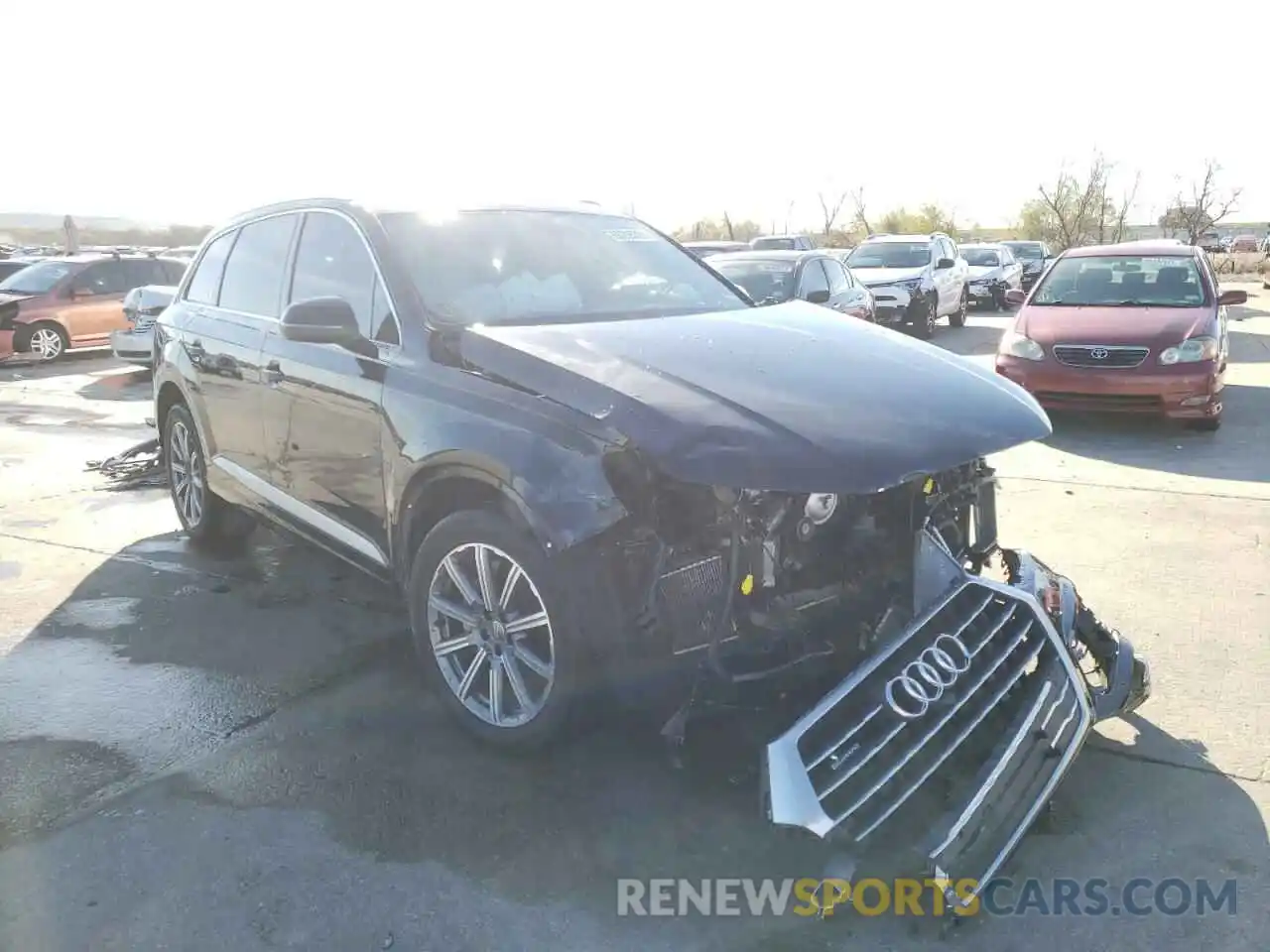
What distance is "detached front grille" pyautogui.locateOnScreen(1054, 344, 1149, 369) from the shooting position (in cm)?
870

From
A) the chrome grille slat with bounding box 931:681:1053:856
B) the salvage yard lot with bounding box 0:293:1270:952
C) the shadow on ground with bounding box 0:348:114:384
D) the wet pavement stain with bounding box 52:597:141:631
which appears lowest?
the salvage yard lot with bounding box 0:293:1270:952

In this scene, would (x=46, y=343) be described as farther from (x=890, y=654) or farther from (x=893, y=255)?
(x=890, y=654)

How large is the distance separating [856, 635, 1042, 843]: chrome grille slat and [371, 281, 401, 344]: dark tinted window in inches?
92.3

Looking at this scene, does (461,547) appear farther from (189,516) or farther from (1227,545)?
(1227,545)

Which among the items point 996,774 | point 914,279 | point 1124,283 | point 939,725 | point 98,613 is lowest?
point 98,613

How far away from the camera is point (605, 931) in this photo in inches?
106

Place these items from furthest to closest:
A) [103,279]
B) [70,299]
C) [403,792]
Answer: [103,279], [70,299], [403,792]

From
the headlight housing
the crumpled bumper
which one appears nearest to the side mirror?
the crumpled bumper

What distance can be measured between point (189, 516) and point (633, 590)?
4.06m

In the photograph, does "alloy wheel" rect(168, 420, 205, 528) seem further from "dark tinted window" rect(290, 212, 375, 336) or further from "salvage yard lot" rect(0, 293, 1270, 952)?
"dark tinted window" rect(290, 212, 375, 336)

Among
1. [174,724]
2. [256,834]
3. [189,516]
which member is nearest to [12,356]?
[189,516]

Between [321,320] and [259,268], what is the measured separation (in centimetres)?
147

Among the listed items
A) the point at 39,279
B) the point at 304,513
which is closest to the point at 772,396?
the point at 304,513

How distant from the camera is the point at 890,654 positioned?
2.94m
